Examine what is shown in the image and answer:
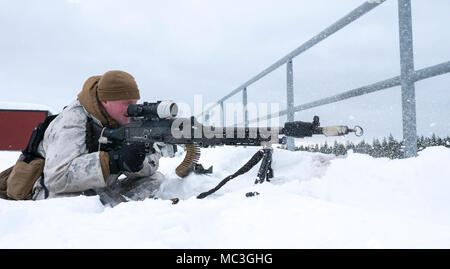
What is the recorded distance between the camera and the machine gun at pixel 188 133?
82.9 inches

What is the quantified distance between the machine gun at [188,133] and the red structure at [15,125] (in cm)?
759

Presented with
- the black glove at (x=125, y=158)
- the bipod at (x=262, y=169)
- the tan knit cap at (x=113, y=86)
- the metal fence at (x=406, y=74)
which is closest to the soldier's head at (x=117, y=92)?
the tan knit cap at (x=113, y=86)

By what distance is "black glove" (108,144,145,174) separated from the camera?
7.46 feet

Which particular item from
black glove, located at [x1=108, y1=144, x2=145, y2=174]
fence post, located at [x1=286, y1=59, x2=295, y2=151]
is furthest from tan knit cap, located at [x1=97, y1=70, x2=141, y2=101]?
fence post, located at [x1=286, y1=59, x2=295, y2=151]

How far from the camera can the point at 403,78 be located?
199 centimetres

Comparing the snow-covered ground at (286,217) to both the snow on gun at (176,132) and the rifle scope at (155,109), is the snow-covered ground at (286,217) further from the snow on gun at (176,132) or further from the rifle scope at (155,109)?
the rifle scope at (155,109)

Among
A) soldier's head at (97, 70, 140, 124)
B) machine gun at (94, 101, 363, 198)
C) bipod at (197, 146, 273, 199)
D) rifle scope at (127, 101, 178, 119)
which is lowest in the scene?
bipod at (197, 146, 273, 199)

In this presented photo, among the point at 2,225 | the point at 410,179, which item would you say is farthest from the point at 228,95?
the point at 2,225

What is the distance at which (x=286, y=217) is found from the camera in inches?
44.2

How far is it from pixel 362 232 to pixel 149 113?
1.81 meters

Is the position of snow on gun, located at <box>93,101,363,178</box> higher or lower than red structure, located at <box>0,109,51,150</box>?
lower

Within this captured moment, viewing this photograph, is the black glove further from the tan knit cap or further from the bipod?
the bipod

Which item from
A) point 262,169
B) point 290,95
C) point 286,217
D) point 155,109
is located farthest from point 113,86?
point 290,95
